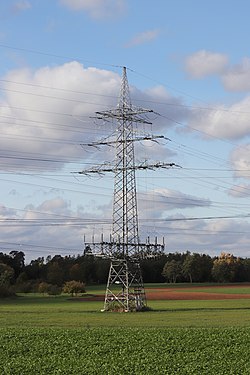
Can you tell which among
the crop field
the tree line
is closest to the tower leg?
the crop field

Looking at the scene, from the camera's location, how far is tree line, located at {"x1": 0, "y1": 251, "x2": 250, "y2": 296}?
145625mm

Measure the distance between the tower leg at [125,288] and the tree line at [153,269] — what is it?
65791 mm

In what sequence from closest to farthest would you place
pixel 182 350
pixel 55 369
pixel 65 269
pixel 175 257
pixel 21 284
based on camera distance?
A: pixel 55 369, pixel 182 350, pixel 21 284, pixel 65 269, pixel 175 257

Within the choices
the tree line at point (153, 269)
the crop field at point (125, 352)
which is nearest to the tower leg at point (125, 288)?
the crop field at point (125, 352)

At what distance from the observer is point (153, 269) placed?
6186 inches

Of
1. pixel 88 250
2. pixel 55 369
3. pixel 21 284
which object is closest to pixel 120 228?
pixel 88 250

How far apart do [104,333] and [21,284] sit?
9573 cm

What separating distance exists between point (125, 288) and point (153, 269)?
87117 mm

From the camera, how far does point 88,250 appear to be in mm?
68875

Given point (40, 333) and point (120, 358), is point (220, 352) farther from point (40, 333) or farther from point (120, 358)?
point (40, 333)

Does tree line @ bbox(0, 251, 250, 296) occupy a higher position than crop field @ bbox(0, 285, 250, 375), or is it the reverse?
tree line @ bbox(0, 251, 250, 296)

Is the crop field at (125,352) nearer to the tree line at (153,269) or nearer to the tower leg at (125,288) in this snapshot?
the tower leg at (125,288)

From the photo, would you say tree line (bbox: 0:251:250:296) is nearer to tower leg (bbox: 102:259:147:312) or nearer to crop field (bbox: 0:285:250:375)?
tower leg (bbox: 102:259:147:312)

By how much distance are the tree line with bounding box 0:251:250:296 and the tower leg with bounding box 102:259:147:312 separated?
216ft
